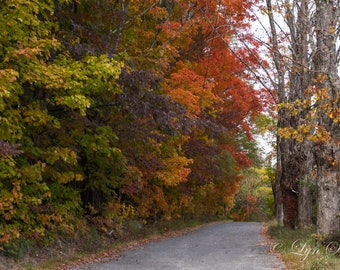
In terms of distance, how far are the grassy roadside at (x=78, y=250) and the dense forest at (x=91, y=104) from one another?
434 mm

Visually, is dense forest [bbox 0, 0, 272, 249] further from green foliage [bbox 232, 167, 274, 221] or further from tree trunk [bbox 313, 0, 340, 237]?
green foliage [bbox 232, 167, 274, 221]

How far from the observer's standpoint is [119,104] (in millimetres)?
13102

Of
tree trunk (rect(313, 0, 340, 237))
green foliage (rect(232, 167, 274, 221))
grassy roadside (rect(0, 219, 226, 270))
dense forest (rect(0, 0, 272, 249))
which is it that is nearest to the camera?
dense forest (rect(0, 0, 272, 249))

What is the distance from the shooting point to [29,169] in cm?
1045

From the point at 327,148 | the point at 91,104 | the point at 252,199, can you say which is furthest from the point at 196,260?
the point at 252,199

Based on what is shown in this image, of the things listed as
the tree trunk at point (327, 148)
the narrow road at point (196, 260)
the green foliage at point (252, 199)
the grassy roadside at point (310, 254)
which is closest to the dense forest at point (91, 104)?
the narrow road at point (196, 260)

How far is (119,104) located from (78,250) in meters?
4.27

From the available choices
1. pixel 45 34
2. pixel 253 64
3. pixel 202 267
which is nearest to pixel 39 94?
pixel 45 34

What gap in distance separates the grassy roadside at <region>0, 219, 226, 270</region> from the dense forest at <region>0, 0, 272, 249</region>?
0.43 meters

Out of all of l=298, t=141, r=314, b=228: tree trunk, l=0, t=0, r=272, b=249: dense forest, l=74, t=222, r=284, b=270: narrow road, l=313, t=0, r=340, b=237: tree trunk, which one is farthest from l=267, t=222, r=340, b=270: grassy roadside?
l=0, t=0, r=272, b=249: dense forest

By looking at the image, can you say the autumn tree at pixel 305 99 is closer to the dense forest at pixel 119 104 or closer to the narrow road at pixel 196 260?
the dense forest at pixel 119 104

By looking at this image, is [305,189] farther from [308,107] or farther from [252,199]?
[252,199]

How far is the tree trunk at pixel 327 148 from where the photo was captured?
1212cm

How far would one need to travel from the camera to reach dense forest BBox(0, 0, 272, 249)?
399 inches
